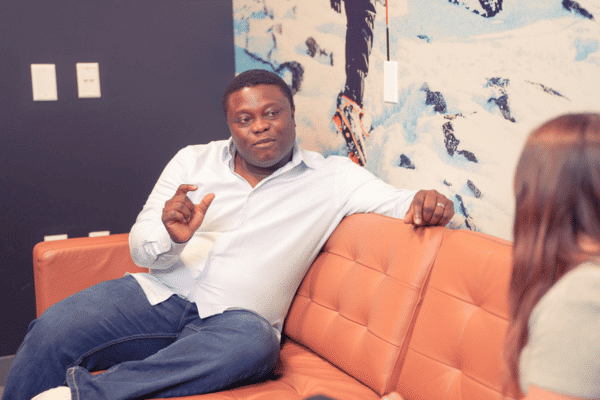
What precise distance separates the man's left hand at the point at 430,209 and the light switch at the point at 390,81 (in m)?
0.47

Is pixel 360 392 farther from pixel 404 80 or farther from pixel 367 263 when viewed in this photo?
pixel 404 80

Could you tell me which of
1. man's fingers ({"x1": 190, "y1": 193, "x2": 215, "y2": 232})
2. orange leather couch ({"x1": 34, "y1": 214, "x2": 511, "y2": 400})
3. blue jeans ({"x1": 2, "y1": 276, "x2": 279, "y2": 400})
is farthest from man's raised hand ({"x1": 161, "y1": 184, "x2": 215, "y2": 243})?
orange leather couch ({"x1": 34, "y1": 214, "x2": 511, "y2": 400})

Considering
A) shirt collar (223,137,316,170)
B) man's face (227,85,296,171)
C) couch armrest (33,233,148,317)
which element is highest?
man's face (227,85,296,171)

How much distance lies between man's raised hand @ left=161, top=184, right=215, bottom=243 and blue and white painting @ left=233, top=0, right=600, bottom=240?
2.25 ft

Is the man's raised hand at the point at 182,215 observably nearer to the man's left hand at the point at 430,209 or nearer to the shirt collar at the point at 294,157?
the shirt collar at the point at 294,157

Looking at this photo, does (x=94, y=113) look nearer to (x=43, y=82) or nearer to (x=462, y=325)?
(x=43, y=82)

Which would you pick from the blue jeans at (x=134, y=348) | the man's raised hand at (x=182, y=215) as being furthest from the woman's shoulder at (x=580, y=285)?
the man's raised hand at (x=182, y=215)

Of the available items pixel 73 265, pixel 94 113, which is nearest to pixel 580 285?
pixel 73 265

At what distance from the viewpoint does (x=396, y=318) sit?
4.58 feet

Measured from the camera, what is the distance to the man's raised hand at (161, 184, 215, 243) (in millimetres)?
1582

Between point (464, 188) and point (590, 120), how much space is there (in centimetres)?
88

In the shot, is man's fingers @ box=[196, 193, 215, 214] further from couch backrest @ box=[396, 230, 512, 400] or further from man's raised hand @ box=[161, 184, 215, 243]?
couch backrest @ box=[396, 230, 512, 400]

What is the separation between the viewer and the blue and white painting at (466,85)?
1.21 metres

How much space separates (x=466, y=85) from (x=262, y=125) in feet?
2.16
